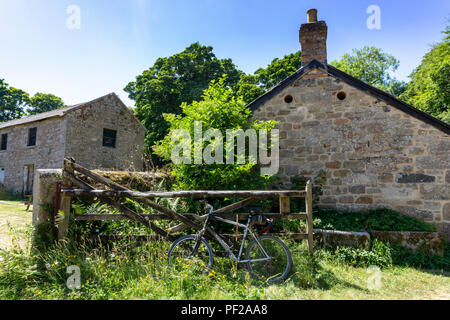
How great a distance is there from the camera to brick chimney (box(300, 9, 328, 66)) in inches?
336

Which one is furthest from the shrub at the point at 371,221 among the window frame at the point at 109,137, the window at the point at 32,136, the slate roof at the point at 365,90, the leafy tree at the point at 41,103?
the leafy tree at the point at 41,103

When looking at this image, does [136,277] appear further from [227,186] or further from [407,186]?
[407,186]

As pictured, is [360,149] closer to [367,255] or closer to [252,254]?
[367,255]

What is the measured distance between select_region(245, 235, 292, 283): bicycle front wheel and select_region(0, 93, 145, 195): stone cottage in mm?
12380

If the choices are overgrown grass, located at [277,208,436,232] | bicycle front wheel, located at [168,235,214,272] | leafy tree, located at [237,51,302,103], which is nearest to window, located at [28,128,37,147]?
leafy tree, located at [237,51,302,103]

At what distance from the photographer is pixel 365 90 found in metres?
7.88

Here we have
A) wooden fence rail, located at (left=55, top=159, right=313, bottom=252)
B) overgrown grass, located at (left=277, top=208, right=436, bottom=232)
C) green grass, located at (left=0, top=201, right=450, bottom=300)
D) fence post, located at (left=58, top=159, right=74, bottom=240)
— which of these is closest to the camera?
green grass, located at (left=0, top=201, right=450, bottom=300)

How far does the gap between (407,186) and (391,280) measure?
11.9ft

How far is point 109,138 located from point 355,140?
616 inches

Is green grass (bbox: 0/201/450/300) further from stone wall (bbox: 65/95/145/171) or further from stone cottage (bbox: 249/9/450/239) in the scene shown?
stone wall (bbox: 65/95/145/171)

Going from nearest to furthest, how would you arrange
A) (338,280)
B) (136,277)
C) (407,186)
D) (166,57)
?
1. (136,277)
2. (338,280)
3. (407,186)
4. (166,57)

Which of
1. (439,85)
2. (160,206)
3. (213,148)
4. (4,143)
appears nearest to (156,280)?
(160,206)

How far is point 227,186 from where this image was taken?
6383 mm
